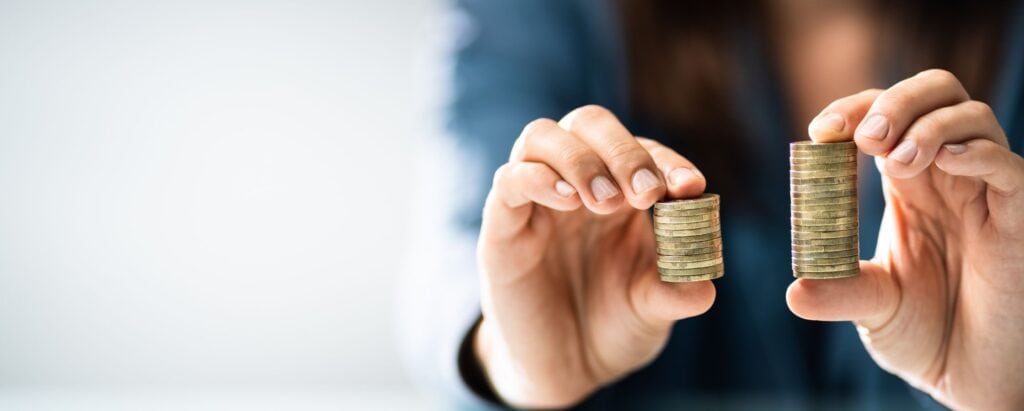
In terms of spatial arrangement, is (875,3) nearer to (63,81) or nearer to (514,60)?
(514,60)

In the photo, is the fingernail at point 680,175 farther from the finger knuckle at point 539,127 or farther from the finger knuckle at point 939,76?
the finger knuckle at point 939,76

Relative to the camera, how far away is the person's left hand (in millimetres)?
934

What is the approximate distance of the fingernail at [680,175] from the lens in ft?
3.28

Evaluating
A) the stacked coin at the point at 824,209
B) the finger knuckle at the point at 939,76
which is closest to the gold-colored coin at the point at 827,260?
the stacked coin at the point at 824,209

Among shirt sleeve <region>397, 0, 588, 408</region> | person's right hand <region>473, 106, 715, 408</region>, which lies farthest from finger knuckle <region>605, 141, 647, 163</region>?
shirt sleeve <region>397, 0, 588, 408</region>

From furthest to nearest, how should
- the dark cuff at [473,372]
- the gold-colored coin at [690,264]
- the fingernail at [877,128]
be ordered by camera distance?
the dark cuff at [473,372]
the gold-colored coin at [690,264]
the fingernail at [877,128]

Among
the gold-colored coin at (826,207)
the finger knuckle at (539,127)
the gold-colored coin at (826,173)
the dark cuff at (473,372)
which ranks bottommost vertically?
the dark cuff at (473,372)

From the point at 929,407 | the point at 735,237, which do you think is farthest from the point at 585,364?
the point at 735,237

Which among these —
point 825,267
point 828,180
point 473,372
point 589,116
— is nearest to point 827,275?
point 825,267

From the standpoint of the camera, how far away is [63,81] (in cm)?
273

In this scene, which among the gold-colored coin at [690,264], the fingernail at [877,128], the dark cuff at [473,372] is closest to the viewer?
the fingernail at [877,128]

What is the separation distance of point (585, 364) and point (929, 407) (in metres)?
0.49

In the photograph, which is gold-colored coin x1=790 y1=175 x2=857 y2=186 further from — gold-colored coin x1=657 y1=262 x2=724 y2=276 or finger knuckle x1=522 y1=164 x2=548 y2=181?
finger knuckle x1=522 y1=164 x2=548 y2=181

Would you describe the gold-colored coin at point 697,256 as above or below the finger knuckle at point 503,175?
below
